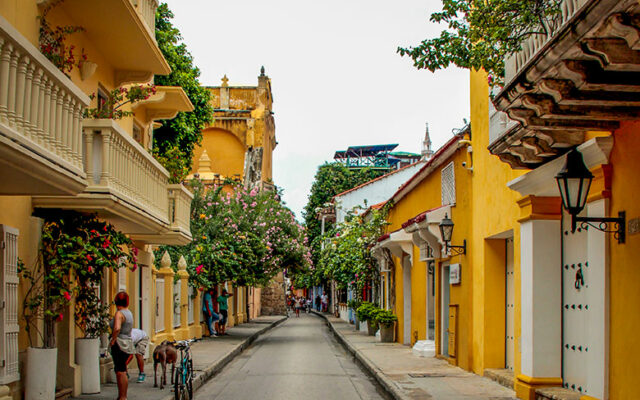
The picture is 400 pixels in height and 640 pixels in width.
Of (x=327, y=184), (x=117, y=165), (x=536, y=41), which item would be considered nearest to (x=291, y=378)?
(x=117, y=165)

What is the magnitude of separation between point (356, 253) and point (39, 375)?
22278 mm

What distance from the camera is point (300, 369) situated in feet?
62.0

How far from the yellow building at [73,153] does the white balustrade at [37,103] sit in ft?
0.04

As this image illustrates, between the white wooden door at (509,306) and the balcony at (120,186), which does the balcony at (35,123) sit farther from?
the white wooden door at (509,306)

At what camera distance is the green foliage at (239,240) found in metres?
27.0

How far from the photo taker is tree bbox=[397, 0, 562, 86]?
8463mm

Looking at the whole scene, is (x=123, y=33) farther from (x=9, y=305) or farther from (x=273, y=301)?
(x=273, y=301)

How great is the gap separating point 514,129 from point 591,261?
5.90ft

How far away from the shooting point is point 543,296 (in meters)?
11.6

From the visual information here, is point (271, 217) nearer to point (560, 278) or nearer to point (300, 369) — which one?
point (300, 369)

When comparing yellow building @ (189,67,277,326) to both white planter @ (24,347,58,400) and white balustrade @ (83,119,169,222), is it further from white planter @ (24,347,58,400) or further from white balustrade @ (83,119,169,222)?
white planter @ (24,347,58,400)

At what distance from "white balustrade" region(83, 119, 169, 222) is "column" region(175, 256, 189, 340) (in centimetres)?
1036

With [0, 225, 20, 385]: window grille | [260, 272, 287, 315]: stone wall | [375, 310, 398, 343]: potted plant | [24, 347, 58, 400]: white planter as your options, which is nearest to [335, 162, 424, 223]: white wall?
[260, 272, 287, 315]: stone wall

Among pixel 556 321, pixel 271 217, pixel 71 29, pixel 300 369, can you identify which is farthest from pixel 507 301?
pixel 271 217
